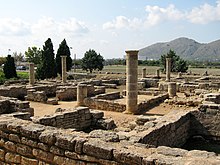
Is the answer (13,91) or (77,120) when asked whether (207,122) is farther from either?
(13,91)

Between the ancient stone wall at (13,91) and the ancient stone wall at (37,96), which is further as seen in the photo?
the ancient stone wall at (13,91)

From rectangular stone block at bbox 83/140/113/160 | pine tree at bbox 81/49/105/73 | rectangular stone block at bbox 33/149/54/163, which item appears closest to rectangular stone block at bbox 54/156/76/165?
rectangular stone block at bbox 33/149/54/163

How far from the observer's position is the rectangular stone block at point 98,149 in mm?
4992

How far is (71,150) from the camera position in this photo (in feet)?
18.0

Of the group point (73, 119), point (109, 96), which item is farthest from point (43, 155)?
point (109, 96)

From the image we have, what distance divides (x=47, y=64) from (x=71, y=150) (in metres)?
38.0

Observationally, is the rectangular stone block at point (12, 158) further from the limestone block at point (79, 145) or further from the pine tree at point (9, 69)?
the pine tree at point (9, 69)

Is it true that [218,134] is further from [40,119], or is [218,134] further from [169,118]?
[40,119]

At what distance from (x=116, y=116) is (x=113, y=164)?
11057 millimetres

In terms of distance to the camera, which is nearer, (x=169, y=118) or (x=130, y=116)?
(x=169, y=118)

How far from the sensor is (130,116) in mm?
16250

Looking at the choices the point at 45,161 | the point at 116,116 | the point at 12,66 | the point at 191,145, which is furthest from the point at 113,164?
the point at 12,66

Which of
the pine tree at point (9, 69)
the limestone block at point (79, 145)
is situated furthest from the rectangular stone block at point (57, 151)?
the pine tree at point (9, 69)

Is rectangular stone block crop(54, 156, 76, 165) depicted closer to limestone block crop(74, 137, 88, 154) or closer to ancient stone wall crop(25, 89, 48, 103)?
limestone block crop(74, 137, 88, 154)
